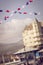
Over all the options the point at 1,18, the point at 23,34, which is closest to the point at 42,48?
the point at 23,34

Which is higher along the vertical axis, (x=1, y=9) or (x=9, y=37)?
(x=1, y=9)

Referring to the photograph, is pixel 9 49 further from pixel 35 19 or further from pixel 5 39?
pixel 35 19

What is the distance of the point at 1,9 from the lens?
7.75ft

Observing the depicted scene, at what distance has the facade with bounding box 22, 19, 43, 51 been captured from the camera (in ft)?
7.72

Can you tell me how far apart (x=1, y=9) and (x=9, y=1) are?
0.52ft

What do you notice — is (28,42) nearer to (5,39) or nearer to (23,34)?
(23,34)

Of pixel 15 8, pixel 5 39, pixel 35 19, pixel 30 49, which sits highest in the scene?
pixel 15 8

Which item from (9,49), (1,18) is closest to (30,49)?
(9,49)

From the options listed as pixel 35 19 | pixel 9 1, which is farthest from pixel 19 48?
pixel 9 1

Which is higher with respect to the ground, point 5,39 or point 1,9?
point 1,9

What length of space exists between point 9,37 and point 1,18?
26 centimetres

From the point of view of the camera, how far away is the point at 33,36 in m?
2.37

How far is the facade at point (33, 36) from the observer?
2.35 metres

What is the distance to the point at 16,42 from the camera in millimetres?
2338
